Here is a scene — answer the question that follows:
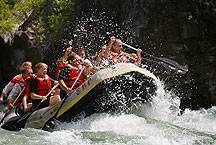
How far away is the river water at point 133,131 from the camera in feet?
11.9

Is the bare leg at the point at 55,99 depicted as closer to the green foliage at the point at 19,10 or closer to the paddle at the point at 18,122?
the paddle at the point at 18,122

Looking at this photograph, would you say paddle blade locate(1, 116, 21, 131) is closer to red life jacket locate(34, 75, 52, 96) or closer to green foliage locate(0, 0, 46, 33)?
red life jacket locate(34, 75, 52, 96)

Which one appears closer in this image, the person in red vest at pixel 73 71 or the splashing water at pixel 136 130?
the splashing water at pixel 136 130

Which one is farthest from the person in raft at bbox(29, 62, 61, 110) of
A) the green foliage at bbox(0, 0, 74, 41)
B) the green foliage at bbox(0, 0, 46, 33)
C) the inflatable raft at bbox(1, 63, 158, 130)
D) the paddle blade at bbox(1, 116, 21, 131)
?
the green foliage at bbox(0, 0, 46, 33)

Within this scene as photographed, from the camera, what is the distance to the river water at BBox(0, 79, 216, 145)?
3.63 meters

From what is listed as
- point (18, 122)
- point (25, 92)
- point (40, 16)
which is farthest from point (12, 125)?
point (40, 16)

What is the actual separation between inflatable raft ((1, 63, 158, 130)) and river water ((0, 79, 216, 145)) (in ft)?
0.43

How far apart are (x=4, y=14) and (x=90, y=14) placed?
3.56 m

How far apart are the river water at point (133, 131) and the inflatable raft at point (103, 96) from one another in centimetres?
13

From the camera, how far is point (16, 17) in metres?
10.2

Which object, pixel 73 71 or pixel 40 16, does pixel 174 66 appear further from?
Result: pixel 40 16

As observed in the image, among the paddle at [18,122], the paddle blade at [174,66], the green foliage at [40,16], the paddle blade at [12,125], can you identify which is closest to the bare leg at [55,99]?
the paddle at [18,122]

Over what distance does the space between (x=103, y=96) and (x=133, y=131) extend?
724 mm

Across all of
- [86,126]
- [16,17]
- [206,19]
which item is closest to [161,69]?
[206,19]
